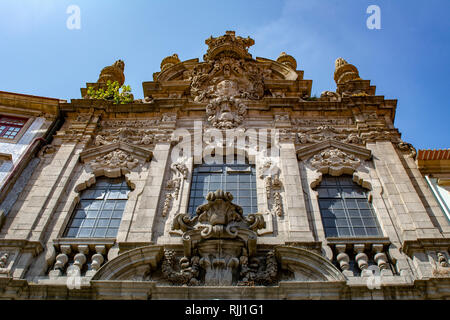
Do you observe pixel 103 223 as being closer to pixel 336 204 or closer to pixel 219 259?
pixel 219 259

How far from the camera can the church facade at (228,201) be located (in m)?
8.66

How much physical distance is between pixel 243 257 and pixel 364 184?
4.57 m

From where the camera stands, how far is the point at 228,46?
17.8 meters

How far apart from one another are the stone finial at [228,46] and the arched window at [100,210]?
25.6ft

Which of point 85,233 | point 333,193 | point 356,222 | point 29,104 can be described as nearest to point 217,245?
point 85,233

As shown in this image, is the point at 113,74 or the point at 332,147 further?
the point at 113,74

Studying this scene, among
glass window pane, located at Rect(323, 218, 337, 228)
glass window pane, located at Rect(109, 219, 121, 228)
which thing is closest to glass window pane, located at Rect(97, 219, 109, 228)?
glass window pane, located at Rect(109, 219, 121, 228)

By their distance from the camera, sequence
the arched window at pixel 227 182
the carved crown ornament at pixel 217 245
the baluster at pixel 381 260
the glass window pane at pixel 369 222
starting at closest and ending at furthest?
the carved crown ornament at pixel 217 245
the baluster at pixel 381 260
the glass window pane at pixel 369 222
the arched window at pixel 227 182

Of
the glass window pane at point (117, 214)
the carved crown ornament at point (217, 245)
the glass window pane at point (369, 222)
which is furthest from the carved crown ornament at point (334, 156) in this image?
the glass window pane at point (117, 214)

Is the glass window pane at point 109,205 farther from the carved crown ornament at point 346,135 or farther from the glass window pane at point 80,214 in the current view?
the carved crown ornament at point 346,135

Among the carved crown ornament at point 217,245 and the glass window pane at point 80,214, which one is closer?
the carved crown ornament at point 217,245

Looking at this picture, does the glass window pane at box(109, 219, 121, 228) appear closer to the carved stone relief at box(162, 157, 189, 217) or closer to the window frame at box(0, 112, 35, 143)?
the carved stone relief at box(162, 157, 189, 217)

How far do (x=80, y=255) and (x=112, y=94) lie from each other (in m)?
8.35

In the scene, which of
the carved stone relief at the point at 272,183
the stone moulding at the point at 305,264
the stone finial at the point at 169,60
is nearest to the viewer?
the stone moulding at the point at 305,264
